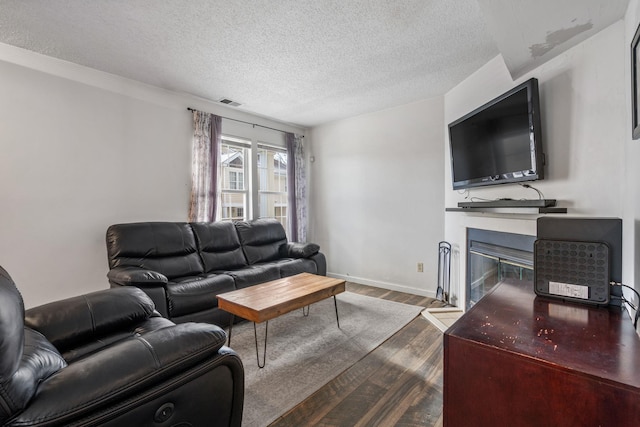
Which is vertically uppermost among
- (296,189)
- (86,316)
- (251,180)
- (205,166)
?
(205,166)

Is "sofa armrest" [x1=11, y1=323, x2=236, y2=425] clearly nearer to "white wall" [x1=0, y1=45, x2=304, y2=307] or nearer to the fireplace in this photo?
the fireplace

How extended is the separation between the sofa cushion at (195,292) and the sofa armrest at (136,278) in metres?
0.14

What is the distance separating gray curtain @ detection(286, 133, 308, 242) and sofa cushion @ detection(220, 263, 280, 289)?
4.62 feet

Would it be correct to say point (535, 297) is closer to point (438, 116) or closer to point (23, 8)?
point (438, 116)

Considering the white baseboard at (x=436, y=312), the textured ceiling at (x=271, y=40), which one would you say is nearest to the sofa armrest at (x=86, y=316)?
the textured ceiling at (x=271, y=40)

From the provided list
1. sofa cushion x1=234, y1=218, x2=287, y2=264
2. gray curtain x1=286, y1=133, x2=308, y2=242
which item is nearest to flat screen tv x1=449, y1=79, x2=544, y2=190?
sofa cushion x1=234, y1=218, x2=287, y2=264

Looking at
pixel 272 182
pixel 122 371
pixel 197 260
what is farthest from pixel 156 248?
pixel 122 371

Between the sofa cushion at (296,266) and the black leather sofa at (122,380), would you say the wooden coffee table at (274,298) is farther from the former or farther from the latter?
the black leather sofa at (122,380)

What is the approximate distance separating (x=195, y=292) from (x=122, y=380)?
1.79 meters

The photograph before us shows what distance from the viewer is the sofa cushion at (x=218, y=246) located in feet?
10.5

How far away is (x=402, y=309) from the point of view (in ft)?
10.5

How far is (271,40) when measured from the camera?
227 centimetres

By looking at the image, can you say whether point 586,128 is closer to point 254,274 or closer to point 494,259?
point 494,259

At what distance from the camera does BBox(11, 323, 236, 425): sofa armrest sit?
A: 0.72 m
